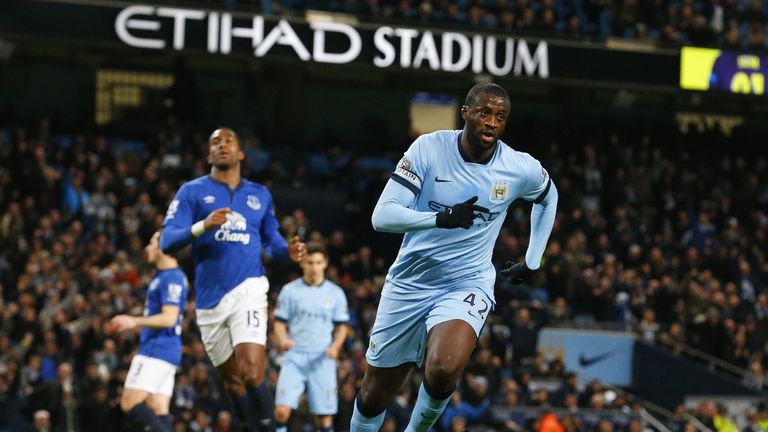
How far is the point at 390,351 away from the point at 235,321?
2167mm

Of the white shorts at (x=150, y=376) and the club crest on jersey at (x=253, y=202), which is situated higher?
the club crest on jersey at (x=253, y=202)

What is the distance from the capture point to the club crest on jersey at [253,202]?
408 inches

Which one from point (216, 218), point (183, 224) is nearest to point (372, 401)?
point (216, 218)

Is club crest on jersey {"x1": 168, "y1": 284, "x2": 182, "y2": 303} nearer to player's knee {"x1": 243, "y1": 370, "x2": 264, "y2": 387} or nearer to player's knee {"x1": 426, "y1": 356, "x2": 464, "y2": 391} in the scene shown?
player's knee {"x1": 243, "y1": 370, "x2": 264, "y2": 387}

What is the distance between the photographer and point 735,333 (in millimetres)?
23844

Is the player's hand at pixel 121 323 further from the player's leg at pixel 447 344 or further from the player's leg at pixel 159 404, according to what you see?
the player's leg at pixel 447 344

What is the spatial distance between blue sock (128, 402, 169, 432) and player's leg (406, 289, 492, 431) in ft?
11.0

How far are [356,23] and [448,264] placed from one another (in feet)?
60.9

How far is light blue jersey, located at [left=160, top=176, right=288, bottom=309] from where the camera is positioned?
10.1m

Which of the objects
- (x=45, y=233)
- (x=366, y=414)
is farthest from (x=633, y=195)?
(x=366, y=414)

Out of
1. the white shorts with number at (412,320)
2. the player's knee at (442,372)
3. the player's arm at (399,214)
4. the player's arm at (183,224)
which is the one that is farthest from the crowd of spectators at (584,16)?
the player's knee at (442,372)

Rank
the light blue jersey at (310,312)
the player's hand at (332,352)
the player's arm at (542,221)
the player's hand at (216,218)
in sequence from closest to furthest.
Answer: the player's arm at (542,221) < the player's hand at (216,218) < the player's hand at (332,352) < the light blue jersey at (310,312)

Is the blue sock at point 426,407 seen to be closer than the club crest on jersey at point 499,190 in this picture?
Yes

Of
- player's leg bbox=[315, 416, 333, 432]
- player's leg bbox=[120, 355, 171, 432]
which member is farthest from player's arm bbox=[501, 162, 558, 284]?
player's leg bbox=[315, 416, 333, 432]
